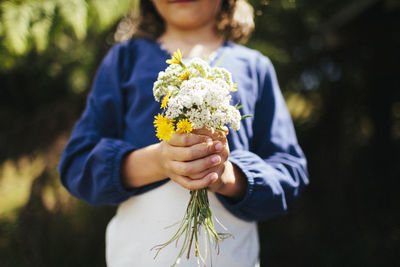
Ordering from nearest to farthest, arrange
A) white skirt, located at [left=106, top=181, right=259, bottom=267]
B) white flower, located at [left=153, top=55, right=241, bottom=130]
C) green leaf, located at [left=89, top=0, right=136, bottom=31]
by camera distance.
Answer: white flower, located at [left=153, top=55, right=241, bottom=130] < white skirt, located at [left=106, top=181, right=259, bottom=267] < green leaf, located at [left=89, top=0, right=136, bottom=31]

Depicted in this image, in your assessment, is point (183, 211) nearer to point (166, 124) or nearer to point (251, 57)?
point (166, 124)

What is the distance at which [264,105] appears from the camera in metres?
1.42

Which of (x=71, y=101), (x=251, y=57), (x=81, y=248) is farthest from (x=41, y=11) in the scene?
(x=81, y=248)

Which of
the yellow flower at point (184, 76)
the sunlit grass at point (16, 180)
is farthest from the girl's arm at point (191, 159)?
the sunlit grass at point (16, 180)

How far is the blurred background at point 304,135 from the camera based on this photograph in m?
2.40

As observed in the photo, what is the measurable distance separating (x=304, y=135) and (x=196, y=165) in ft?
6.44

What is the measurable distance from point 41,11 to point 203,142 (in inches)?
56.3

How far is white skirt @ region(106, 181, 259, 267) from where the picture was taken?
1194mm

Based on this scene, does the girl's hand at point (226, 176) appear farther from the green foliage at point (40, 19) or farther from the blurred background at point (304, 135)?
the blurred background at point (304, 135)

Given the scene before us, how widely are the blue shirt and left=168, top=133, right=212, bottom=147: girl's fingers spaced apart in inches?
9.3

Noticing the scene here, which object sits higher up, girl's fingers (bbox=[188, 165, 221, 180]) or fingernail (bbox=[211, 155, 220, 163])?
fingernail (bbox=[211, 155, 220, 163])

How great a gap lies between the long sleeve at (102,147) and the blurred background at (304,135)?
3.49 ft

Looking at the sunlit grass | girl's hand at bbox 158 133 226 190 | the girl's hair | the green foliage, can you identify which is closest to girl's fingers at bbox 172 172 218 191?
girl's hand at bbox 158 133 226 190

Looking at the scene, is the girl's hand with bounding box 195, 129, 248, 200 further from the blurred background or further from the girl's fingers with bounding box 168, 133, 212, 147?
the blurred background
